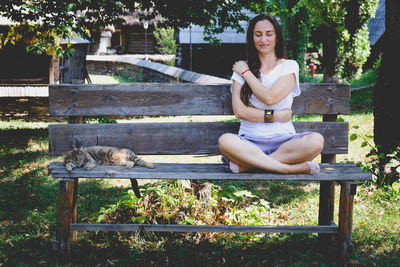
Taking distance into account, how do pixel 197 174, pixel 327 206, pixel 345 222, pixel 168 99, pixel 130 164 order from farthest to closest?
pixel 168 99
pixel 327 206
pixel 130 164
pixel 345 222
pixel 197 174

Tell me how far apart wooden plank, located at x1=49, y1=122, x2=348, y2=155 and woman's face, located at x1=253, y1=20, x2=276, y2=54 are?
74 cm

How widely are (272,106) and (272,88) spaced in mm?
173

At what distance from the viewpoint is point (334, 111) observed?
11.6ft

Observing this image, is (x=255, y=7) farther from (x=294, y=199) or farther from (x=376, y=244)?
(x=376, y=244)

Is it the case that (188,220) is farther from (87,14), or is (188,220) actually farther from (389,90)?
(87,14)

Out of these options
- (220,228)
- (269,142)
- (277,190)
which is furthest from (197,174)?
(277,190)

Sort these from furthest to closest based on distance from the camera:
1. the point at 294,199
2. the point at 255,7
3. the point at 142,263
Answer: the point at 255,7 < the point at 294,199 < the point at 142,263

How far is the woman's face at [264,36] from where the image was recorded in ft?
10.3

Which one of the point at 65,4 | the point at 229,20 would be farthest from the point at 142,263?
the point at 229,20

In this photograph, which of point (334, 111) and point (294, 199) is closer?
point (334, 111)

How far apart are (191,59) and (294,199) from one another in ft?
52.4

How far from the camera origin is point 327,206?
135 inches

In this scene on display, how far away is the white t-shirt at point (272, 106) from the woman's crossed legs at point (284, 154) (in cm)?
21

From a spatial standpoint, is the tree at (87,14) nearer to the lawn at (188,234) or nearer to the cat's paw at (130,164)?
the lawn at (188,234)
